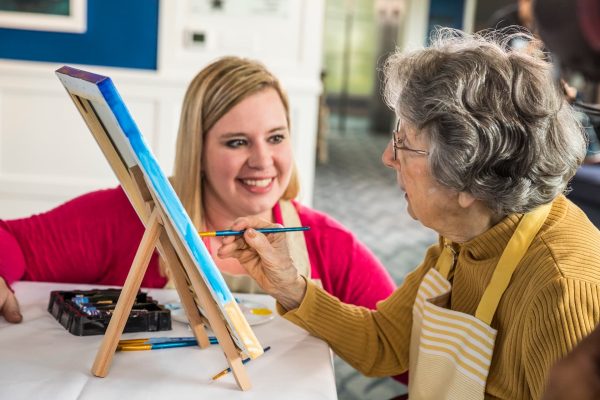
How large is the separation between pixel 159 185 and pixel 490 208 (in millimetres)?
636

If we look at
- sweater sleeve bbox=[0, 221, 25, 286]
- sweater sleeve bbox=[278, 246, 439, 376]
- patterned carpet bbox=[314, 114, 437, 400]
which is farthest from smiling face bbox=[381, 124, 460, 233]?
patterned carpet bbox=[314, 114, 437, 400]

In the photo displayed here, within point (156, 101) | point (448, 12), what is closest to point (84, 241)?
point (156, 101)

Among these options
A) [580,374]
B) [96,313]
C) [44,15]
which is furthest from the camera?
[44,15]

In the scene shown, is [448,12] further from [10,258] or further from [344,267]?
[10,258]

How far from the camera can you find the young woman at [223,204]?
2102 mm

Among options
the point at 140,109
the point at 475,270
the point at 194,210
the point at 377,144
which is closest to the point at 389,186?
the point at 377,144

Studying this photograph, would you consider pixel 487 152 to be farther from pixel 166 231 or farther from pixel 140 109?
pixel 140 109

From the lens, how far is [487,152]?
4.57 ft

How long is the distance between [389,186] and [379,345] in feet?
22.2

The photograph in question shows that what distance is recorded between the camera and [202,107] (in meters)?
2.12

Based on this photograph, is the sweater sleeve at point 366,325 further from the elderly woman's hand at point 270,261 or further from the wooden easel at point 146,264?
the wooden easel at point 146,264

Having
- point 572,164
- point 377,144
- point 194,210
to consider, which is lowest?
point 377,144

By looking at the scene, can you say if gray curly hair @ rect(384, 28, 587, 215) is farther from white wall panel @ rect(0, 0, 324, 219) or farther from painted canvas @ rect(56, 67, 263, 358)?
white wall panel @ rect(0, 0, 324, 219)

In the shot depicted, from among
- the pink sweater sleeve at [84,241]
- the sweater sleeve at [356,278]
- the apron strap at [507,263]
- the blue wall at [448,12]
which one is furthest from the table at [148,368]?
the blue wall at [448,12]
